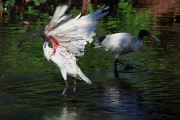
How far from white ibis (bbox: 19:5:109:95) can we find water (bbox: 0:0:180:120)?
24.8 inches

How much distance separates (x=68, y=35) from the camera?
10297 mm

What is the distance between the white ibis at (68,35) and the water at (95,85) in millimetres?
631

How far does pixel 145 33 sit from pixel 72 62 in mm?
4270

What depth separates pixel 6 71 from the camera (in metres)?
12.9

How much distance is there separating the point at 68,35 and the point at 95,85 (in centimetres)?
169

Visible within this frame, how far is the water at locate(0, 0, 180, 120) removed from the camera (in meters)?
9.37

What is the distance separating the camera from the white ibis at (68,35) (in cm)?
1005

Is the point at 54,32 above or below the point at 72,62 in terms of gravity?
above

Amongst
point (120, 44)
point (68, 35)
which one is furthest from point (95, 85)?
point (120, 44)

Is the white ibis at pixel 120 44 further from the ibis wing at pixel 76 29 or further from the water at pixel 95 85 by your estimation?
the ibis wing at pixel 76 29

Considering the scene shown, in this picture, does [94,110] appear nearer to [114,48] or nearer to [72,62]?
[72,62]

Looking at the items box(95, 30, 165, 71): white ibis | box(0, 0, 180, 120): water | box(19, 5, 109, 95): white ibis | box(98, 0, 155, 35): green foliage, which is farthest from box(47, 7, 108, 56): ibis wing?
box(98, 0, 155, 35): green foliage

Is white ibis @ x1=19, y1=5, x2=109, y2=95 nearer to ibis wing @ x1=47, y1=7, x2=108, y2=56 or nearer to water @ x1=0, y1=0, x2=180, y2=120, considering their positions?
ibis wing @ x1=47, y1=7, x2=108, y2=56

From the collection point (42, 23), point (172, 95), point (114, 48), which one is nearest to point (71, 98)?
point (172, 95)
